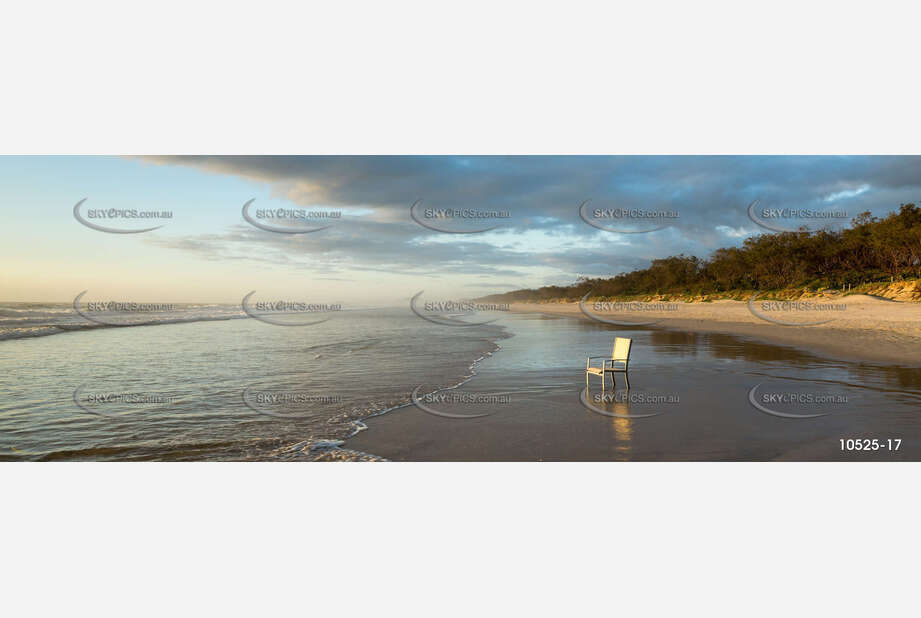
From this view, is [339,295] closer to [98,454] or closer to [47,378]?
[47,378]

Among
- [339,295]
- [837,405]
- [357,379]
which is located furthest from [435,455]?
[339,295]

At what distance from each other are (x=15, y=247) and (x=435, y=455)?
37.2 feet

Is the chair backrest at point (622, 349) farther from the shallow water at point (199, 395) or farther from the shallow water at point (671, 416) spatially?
the shallow water at point (199, 395)

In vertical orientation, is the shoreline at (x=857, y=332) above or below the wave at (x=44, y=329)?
below
